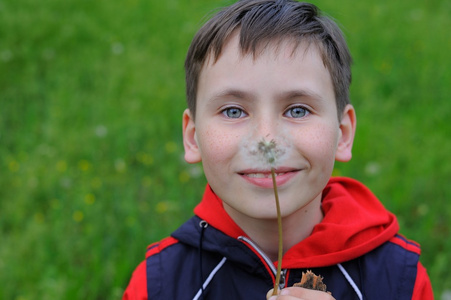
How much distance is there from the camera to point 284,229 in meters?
1.55

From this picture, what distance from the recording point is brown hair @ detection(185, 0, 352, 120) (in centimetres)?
142

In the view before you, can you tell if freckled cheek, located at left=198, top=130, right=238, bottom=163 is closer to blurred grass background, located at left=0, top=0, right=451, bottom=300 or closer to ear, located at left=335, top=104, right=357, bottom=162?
ear, located at left=335, top=104, right=357, bottom=162

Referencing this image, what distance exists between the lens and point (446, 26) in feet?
14.4

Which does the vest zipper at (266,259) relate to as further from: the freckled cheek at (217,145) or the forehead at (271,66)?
the forehead at (271,66)

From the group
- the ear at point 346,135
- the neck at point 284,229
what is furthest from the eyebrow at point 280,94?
the neck at point 284,229

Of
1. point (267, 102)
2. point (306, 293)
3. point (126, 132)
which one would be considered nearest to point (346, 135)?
point (267, 102)

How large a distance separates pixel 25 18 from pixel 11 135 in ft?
4.78

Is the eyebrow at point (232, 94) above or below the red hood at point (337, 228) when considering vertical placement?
above

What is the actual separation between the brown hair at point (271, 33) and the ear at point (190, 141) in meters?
0.04

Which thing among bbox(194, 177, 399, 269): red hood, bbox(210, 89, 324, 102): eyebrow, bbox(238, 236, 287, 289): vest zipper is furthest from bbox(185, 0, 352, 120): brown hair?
bbox(238, 236, 287, 289): vest zipper

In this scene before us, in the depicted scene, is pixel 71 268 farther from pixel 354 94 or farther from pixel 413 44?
pixel 413 44

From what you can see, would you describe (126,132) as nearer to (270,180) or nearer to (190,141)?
(190,141)

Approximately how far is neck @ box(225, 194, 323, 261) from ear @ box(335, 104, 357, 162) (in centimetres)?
15

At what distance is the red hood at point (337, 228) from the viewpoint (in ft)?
4.85
